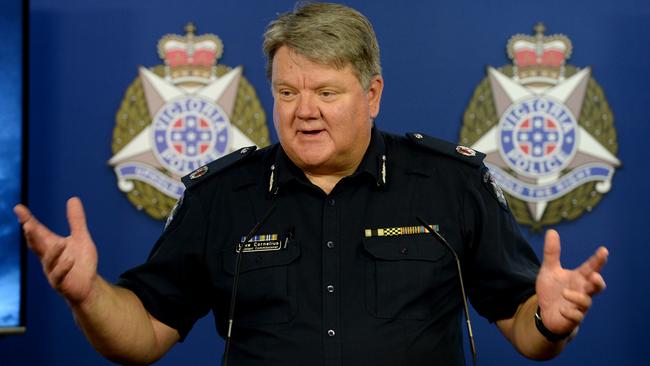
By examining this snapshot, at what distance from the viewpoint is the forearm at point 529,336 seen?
1657 millimetres

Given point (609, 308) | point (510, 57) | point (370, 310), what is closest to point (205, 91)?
point (510, 57)

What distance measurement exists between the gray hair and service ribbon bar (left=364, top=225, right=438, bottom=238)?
304 millimetres

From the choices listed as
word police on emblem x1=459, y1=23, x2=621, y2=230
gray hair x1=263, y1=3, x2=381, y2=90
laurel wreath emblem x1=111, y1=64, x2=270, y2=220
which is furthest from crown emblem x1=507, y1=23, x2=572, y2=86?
gray hair x1=263, y1=3, x2=381, y2=90

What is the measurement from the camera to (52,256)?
1.46 m

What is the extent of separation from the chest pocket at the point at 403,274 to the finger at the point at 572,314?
34 centimetres

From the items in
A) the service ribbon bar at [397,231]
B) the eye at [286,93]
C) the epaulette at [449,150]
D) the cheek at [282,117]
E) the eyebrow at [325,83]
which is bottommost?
the service ribbon bar at [397,231]

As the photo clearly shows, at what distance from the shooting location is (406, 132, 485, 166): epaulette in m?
1.96

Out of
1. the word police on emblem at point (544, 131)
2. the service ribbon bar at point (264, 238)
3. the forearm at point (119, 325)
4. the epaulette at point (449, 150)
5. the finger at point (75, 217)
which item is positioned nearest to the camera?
the finger at point (75, 217)

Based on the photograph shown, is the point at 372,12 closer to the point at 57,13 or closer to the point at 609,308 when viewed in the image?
the point at 57,13

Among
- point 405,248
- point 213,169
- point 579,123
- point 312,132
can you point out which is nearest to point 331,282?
point 405,248

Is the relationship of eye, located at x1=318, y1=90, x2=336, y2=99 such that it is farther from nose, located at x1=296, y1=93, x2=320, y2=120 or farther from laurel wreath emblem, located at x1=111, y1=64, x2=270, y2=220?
laurel wreath emblem, located at x1=111, y1=64, x2=270, y2=220

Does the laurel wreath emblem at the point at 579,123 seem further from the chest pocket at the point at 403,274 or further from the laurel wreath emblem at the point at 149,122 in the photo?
the chest pocket at the point at 403,274

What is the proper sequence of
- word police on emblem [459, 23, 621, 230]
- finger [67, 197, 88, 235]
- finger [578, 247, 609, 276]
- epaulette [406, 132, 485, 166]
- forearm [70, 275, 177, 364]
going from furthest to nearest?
1. word police on emblem [459, 23, 621, 230]
2. epaulette [406, 132, 485, 166]
3. forearm [70, 275, 177, 364]
4. finger [67, 197, 88, 235]
5. finger [578, 247, 609, 276]

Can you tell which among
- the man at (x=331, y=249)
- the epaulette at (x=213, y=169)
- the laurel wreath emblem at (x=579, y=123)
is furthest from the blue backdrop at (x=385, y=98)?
the man at (x=331, y=249)
